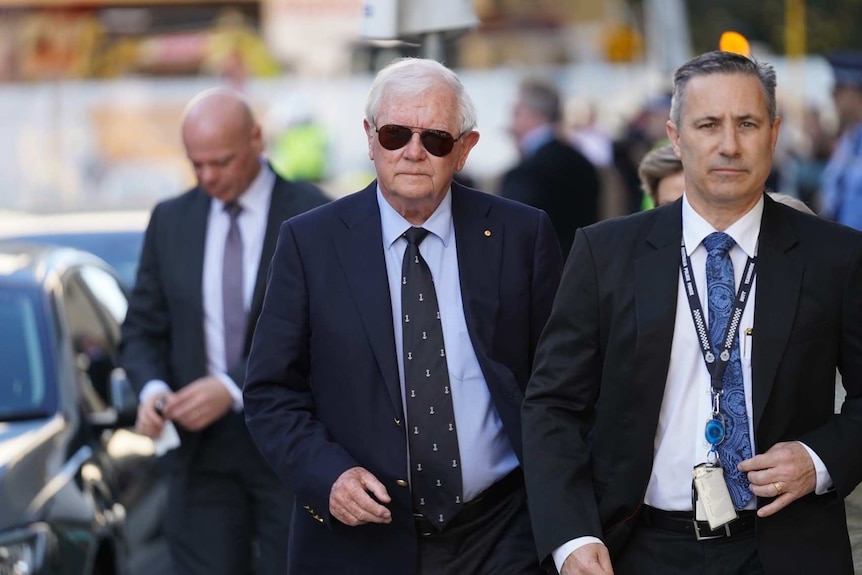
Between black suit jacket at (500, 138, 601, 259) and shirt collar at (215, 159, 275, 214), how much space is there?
447cm

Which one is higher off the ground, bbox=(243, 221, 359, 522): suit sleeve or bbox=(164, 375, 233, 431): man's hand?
bbox=(243, 221, 359, 522): suit sleeve

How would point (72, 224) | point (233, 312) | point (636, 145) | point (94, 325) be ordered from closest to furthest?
point (233, 312) < point (94, 325) < point (72, 224) < point (636, 145)

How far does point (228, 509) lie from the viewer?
553 centimetres

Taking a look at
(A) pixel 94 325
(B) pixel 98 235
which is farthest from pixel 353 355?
(B) pixel 98 235

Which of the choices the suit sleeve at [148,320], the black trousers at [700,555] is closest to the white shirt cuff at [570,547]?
the black trousers at [700,555]

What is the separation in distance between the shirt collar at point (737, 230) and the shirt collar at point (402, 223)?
0.76 metres

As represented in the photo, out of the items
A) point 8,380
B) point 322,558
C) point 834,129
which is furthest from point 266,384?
point 834,129

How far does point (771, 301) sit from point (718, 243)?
184 millimetres

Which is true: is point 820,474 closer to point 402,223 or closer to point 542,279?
point 542,279

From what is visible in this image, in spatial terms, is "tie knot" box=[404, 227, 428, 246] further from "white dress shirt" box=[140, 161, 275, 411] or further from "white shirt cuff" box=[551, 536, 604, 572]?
"white dress shirt" box=[140, 161, 275, 411]

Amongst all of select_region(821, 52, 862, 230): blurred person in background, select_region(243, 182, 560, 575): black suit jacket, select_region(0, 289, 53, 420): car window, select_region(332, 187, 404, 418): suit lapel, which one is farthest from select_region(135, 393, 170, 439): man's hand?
select_region(821, 52, 862, 230): blurred person in background

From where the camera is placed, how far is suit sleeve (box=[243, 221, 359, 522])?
13.0 feet

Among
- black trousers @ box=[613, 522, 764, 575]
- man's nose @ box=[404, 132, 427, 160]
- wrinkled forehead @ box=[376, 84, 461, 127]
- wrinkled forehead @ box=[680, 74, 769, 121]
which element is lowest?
black trousers @ box=[613, 522, 764, 575]

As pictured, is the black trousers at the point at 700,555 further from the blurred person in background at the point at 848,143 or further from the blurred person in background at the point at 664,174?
the blurred person in background at the point at 848,143
